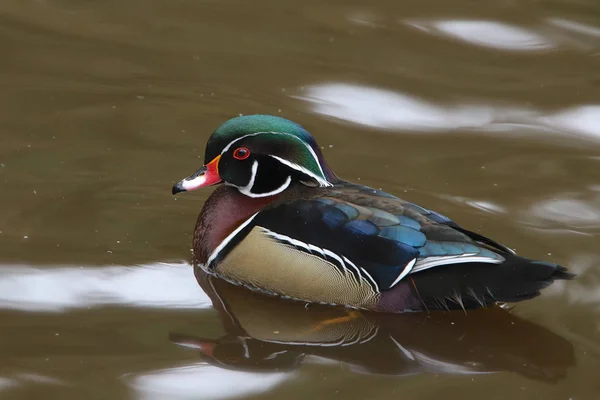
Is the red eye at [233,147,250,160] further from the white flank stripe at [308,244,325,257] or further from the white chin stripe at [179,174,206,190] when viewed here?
the white flank stripe at [308,244,325,257]

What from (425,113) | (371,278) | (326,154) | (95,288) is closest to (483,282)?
(371,278)

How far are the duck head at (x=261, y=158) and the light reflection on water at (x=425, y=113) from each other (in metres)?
1.92

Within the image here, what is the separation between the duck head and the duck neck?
0.06 meters

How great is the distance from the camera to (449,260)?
17.4 ft

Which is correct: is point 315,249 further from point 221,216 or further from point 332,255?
point 221,216

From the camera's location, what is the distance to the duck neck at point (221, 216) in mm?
5891

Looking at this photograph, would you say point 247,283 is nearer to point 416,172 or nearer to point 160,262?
point 160,262

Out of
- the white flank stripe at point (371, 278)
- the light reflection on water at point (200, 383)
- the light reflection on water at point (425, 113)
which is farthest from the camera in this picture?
the light reflection on water at point (425, 113)

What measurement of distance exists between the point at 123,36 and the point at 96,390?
447 centimetres

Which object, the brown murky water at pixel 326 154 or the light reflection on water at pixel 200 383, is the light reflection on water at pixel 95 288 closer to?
the brown murky water at pixel 326 154

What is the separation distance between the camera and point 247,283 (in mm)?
5766

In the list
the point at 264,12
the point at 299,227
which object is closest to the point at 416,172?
the point at 299,227

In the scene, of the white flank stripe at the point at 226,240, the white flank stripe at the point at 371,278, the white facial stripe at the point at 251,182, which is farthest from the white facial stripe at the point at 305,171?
the white flank stripe at the point at 371,278

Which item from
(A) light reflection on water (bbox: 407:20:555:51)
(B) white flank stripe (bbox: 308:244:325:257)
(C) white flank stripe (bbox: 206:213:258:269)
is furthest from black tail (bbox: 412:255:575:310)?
(A) light reflection on water (bbox: 407:20:555:51)
